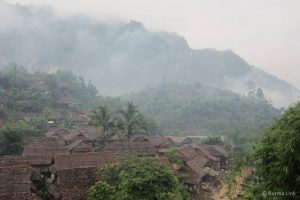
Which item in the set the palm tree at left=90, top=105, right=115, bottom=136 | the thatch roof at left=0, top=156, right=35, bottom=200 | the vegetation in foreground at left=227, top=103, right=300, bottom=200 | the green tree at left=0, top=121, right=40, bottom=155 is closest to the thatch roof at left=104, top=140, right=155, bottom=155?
the palm tree at left=90, top=105, right=115, bottom=136

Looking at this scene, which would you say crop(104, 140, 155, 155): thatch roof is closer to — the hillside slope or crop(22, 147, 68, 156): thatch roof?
crop(22, 147, 68, 156): thatch roof

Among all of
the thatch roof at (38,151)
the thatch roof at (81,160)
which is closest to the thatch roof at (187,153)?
the thatch roof at (38,151)

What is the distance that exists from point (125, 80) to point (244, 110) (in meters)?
96.5

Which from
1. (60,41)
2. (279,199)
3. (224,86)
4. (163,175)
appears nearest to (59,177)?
(163,175)

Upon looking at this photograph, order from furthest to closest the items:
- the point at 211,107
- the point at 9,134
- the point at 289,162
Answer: the point at 211,107
the point at 9,134
the point at 289,162

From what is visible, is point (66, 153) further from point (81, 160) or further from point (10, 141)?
point (81, 160)

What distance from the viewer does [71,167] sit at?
65.9ft

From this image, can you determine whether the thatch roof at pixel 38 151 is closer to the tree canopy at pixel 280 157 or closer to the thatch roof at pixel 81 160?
the thatch roof at pixel 81 160

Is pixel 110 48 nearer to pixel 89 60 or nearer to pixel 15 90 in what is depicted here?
pixel 89 60

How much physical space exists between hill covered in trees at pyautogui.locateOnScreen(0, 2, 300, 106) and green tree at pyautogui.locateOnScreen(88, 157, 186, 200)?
13221cm

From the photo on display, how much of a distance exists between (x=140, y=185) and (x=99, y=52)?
165463 millimetres

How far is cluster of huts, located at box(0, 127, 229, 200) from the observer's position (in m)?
17.6

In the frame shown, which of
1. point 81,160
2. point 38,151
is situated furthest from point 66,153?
point 81,160

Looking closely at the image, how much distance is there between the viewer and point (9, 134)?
30.4 metres
